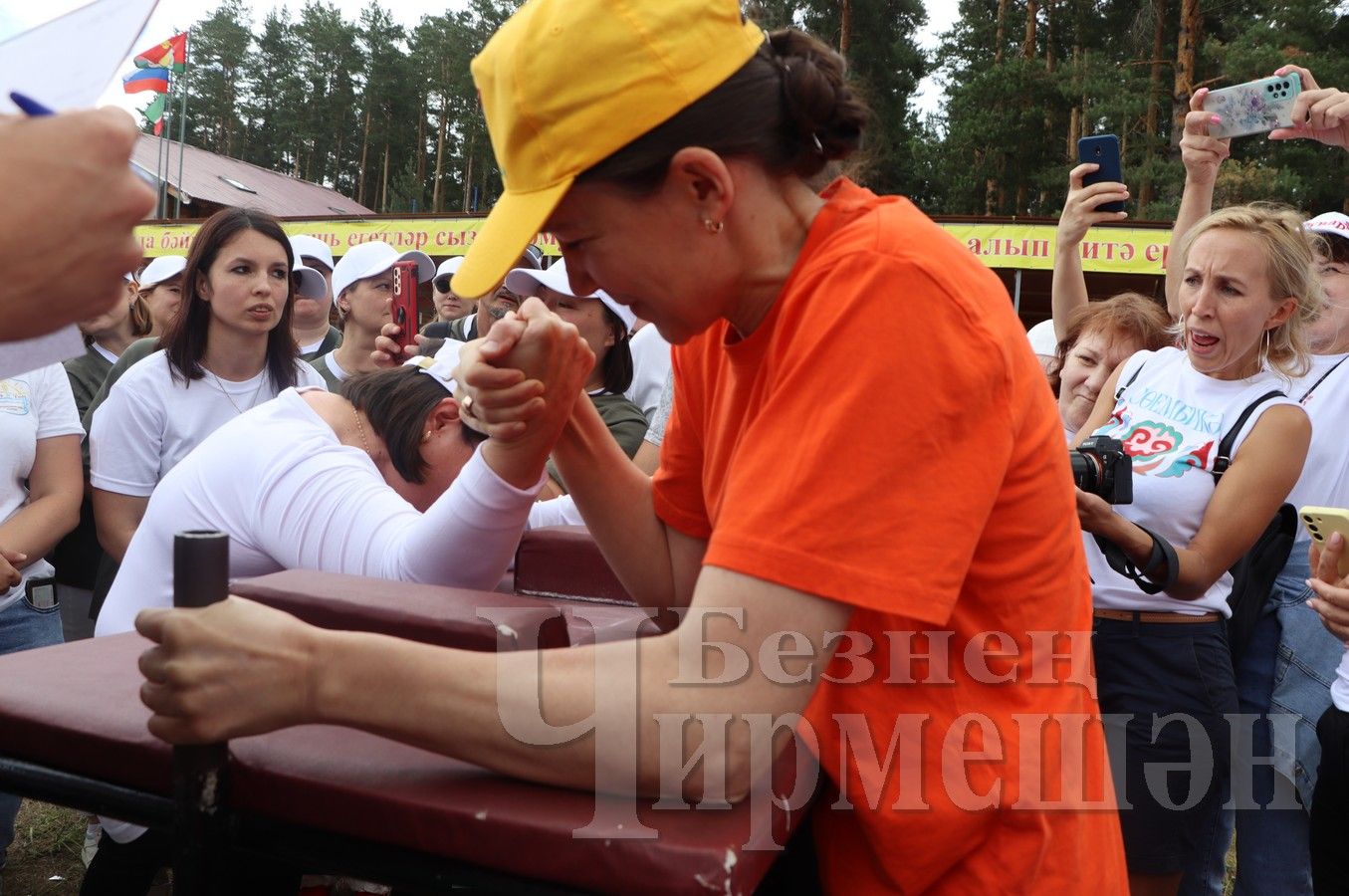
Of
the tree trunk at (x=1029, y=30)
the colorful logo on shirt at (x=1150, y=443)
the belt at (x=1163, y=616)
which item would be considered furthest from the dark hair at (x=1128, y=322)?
the tree trunk at (x=1029, y=30)

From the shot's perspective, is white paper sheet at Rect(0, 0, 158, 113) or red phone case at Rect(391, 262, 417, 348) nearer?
white paper sheet at Rect(0, 0, 158, 113)

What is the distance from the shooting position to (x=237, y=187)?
34.6 metres

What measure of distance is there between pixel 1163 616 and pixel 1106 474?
0.42 meters

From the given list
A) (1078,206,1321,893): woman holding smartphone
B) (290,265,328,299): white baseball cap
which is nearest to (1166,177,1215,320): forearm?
(1078,206,1321,893): woman holding smartphone

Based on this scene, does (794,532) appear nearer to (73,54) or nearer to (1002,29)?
(73,54)

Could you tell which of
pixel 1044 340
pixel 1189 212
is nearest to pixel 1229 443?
pixel 1189 212

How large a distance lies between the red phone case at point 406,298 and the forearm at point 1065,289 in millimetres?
2125

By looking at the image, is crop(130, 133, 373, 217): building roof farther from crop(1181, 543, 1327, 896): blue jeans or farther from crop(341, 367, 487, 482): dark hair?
crop(1181, 543, 1327, 896): blue jeans

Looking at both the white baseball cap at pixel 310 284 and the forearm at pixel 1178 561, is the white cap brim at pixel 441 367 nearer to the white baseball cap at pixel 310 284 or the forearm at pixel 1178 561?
the forearm at pixel 1178 561

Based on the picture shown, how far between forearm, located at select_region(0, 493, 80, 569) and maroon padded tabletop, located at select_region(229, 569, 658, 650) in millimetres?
2366

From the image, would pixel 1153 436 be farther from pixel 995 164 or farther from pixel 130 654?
pixel 995 164

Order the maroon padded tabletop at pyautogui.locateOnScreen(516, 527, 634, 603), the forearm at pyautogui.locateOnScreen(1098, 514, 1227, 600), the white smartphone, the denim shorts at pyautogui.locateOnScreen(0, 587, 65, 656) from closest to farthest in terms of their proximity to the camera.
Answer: the maroon padded tabletop at pyautogui.locateOnScreen(516, 527, 634, 603) < the white smartphone < the forearm at pyautogui.locateOnScreen(1098, 514, 1227, 600) < the denim shorts at pyautogui.locateOnScreen(0, 587, 65, 656)

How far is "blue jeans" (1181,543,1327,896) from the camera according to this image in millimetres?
2738

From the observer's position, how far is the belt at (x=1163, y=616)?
260 cm
